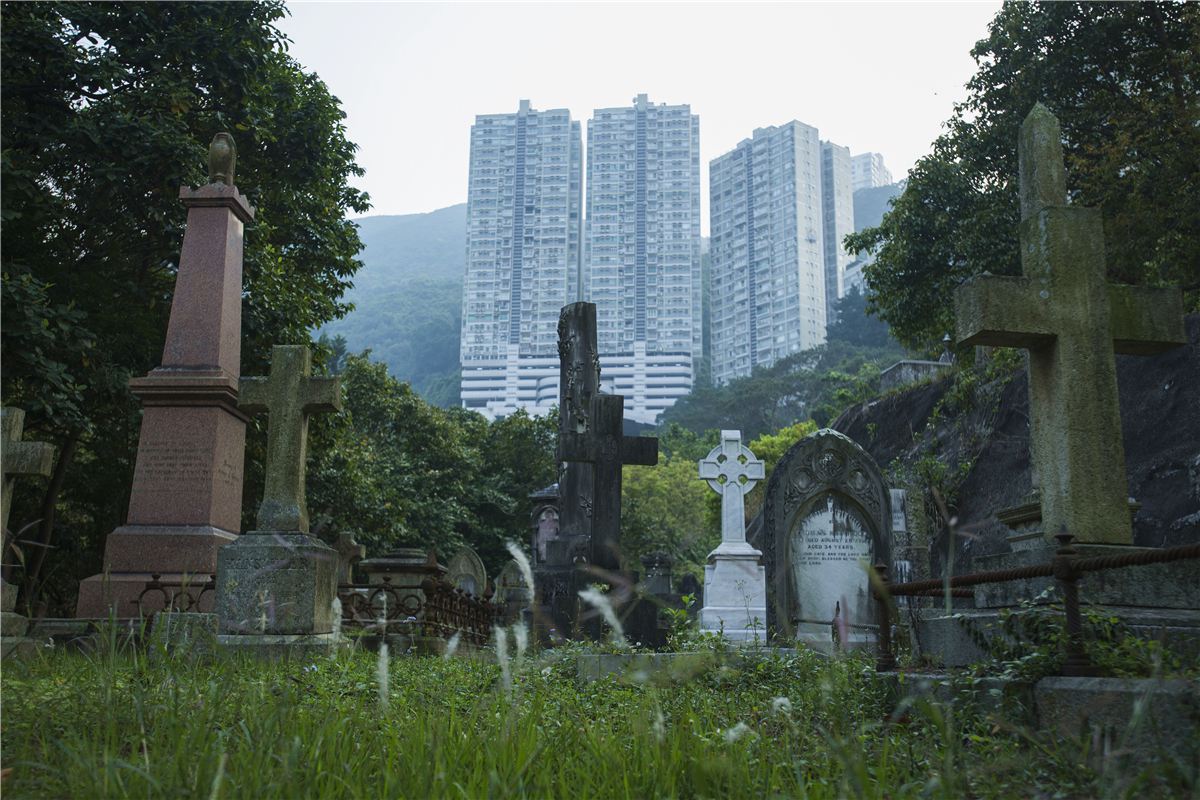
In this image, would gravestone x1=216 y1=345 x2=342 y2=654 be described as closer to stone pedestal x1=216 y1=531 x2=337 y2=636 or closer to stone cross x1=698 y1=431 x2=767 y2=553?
stone pedestal x1=216 y1=531 x2=337 y2=636

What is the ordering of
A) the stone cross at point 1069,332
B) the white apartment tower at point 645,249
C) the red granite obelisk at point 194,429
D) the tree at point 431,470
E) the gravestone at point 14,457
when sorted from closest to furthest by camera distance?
the stone cross at point 1069,332
the gravestone at point 14,457
the red granite obelisk at point 194,429
the tree at point 431,470
the white apartment tower at point 645,249

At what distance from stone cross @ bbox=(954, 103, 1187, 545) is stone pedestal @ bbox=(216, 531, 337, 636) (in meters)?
4.98

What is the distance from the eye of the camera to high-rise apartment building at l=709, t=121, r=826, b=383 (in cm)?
13600

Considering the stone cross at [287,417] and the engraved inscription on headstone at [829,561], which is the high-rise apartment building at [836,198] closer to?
the engraved inscription on headstone at [829,561]

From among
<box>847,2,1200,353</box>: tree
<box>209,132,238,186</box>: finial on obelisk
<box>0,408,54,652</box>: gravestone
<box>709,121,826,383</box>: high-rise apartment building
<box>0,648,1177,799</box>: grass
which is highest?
<box>709,121,826,383</box>: high-rise apartment building

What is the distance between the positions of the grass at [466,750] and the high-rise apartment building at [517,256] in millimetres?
128326

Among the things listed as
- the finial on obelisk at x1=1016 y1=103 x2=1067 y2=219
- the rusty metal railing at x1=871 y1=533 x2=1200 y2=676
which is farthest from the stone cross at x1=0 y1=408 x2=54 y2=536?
the finial on obelisk at x1=1016 y1=103 x2=1067 y2=219

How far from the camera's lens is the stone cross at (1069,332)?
5215 millimetres

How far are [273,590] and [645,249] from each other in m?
144

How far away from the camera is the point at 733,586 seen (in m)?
12.8

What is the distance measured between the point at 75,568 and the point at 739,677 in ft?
52.4

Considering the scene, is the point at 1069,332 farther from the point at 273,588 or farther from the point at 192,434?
the point at 192,434

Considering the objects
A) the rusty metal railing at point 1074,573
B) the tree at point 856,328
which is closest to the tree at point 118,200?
the rusty metal railing at point 1074,573

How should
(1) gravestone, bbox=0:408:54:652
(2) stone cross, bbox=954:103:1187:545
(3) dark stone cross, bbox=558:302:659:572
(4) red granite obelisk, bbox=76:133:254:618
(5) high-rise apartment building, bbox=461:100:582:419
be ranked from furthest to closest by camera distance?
(5) high-rise apartment building, bbox=461:100:582:419 → (3) dark stone cross, bbox=558:302:659:572 → (4) red granite obelisk, bbox=76:133:254:618 → (1) gravestone, bbox=0:408:54:652 → (2) stone cross, bbox=954:103:1187:545
